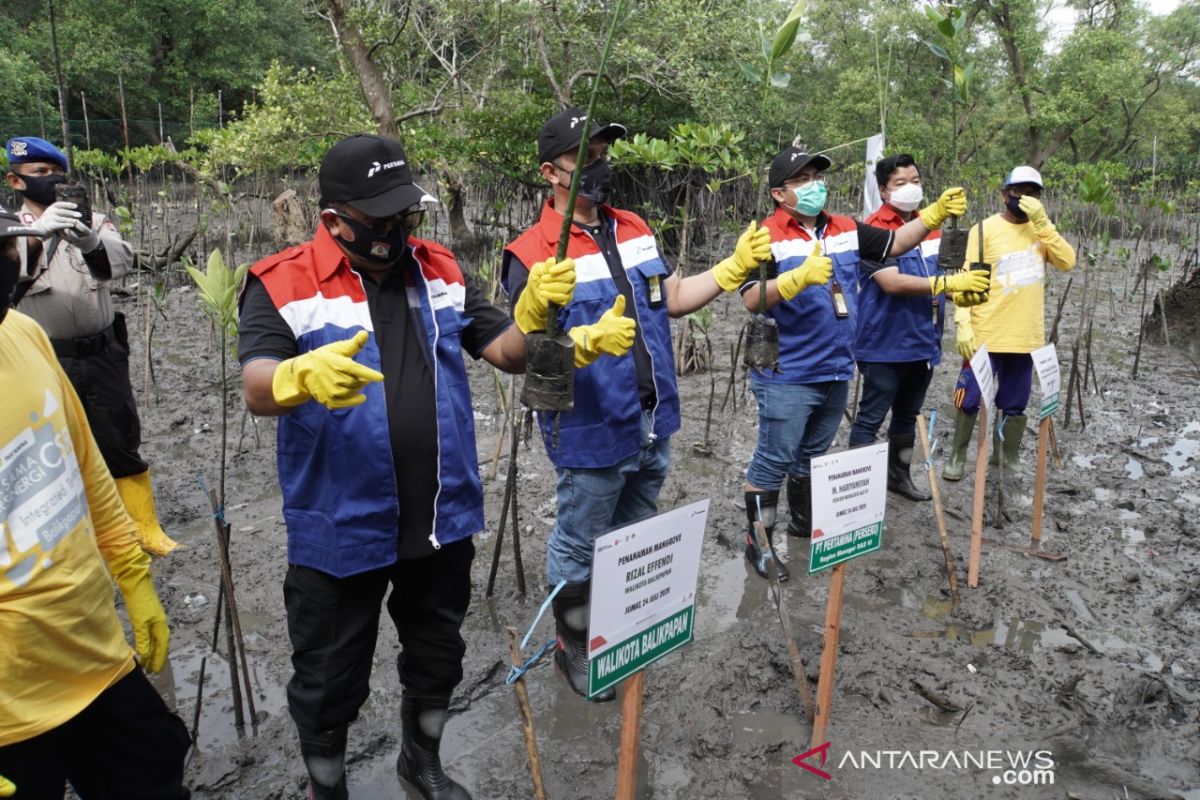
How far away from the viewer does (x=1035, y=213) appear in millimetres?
4297

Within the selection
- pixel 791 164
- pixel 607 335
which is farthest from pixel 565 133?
pixel 791 164

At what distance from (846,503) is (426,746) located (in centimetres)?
145

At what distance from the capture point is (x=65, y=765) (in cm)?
161

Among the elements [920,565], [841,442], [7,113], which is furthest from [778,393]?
[7,113]

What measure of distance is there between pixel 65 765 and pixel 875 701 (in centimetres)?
242

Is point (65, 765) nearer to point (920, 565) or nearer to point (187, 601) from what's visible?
point (187, 601)

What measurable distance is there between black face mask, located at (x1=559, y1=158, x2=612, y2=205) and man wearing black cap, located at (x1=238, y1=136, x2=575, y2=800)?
68cm

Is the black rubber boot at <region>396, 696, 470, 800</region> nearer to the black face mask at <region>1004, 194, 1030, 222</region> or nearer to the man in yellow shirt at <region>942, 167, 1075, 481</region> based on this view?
the man in yellow shirt at <region>942, 167, 1075, 481</region>

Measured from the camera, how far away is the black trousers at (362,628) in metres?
2.06

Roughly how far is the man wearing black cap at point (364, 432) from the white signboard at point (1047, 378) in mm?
2837

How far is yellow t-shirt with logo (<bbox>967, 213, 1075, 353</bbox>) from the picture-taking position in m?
4.41

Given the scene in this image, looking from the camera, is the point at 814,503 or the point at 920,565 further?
the point at 920,565

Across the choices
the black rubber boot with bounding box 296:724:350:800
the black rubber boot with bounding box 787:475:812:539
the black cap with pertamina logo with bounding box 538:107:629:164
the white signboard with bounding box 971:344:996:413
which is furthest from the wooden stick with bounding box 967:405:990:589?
the black rubber boot with bounding box 296:724:350:800

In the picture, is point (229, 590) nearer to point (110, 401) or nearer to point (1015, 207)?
point (110, 401)
